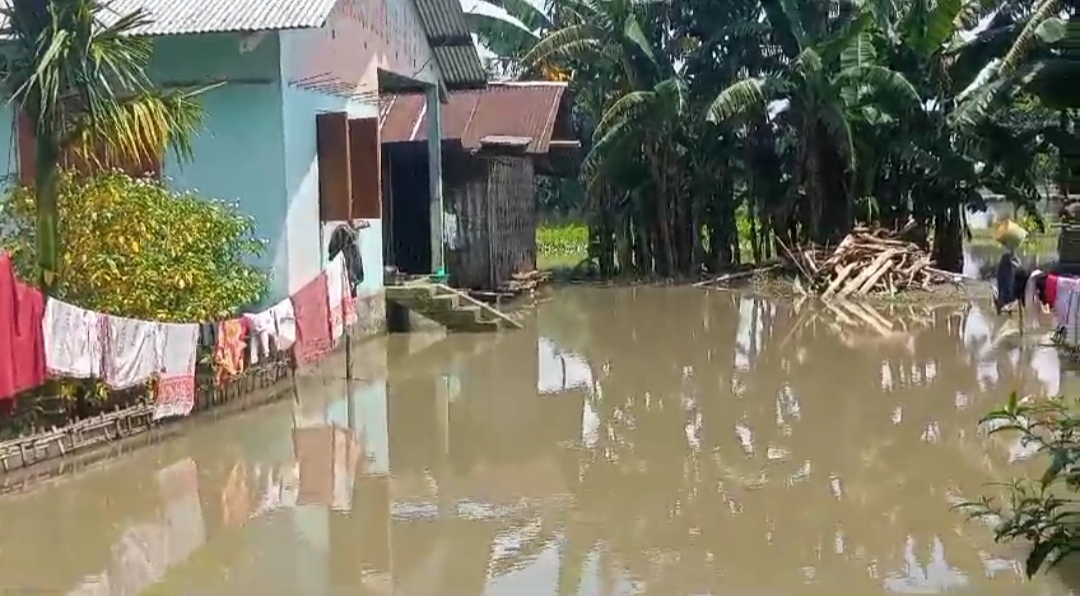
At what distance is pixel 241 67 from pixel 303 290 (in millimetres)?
2825

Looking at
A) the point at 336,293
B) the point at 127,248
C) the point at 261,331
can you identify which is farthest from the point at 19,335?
the point at 336,293

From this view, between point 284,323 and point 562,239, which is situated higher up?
point 284,323

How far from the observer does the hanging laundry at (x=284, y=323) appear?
11.8m

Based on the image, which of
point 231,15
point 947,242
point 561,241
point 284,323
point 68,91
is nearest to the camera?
point 68,91

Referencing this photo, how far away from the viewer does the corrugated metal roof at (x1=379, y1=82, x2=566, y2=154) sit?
70.2ft

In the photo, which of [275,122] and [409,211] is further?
[409,211]

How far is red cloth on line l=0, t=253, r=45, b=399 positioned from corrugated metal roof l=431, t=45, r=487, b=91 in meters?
11.0

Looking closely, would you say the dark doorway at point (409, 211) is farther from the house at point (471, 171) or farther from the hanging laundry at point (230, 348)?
the hanging laundry at point (230, 348)

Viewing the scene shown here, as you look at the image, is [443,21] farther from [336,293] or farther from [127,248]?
[127,248]

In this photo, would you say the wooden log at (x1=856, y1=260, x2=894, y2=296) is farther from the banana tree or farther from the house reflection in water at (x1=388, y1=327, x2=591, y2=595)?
the house reflection in water at (x1=388, y1=327, x2=591, y2=595)

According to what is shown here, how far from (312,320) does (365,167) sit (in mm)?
3159

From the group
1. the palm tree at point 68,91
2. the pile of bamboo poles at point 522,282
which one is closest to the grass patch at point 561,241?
the pile of bamboo poles at point 522,282

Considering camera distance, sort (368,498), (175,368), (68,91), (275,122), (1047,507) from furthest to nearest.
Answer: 1. (275,122)
2. (175,368)
3. (68,91)
4. (368,498)
5. (1047,507)

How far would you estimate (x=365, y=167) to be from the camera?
15.2 meters
